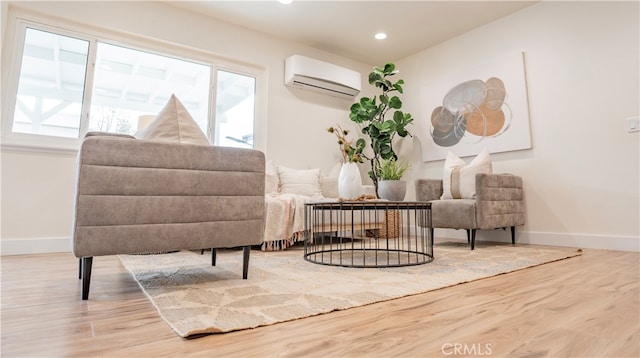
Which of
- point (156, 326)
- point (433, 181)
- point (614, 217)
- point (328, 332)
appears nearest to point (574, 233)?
point (614, 217)

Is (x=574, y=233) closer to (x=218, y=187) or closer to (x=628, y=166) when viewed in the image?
(x=628, y=166)

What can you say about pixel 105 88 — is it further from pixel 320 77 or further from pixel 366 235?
pixel 366 235

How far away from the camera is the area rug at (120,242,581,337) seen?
3.57 ft

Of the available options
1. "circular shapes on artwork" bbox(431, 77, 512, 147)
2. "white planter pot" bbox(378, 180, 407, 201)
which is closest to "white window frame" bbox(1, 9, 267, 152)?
"white planter pot" bbox(378, 180, 407, 201)

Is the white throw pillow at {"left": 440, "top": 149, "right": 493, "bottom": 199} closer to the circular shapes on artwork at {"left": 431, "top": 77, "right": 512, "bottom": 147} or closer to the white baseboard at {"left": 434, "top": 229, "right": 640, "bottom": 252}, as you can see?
the circular shapes on artwork at {"left": 431, "top": 77, "right": 512, "bottom": 147}

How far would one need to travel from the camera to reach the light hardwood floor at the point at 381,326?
2.73 feet

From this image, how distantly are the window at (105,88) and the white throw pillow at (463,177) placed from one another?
2280mm

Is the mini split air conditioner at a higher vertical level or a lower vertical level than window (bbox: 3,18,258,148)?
higher

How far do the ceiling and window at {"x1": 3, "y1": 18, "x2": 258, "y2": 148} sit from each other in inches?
23.1

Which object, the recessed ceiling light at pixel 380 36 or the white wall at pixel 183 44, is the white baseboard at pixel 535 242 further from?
the recessed ceiling light at pixel 380 36

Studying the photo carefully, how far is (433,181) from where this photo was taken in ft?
11.3

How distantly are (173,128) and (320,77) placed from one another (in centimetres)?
298

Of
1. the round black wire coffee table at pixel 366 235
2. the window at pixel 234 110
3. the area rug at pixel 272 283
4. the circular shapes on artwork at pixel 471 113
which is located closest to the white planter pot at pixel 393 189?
the round black wire coffee table at pixel 366 235

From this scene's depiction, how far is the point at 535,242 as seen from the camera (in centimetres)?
332
